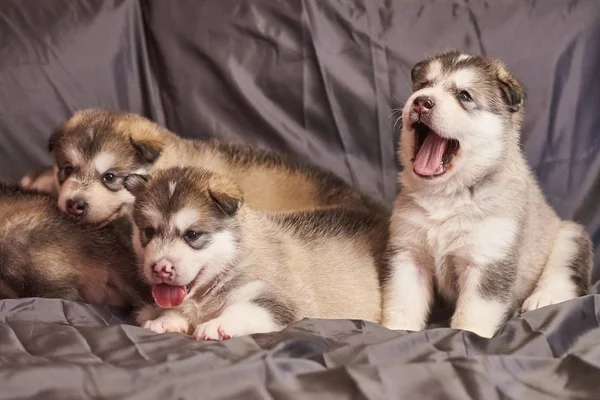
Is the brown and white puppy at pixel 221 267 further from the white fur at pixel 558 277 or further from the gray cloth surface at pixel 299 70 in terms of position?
the gray cloth surface at pixel 299 70

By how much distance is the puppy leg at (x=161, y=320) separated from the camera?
198 centimetres

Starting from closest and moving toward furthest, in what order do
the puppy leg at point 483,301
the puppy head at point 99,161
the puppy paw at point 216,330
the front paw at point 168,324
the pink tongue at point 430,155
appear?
the puppy paw at point 216,330 < the front paw at point 168,324 < the puppy leg at point 483,301 < the pink tongue at point 430,155 < the puppy head at point 99,161

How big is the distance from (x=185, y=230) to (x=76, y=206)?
0.51 metres

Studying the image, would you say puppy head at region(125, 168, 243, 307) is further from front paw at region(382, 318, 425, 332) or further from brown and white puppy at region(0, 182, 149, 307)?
front paw at region(382, 318, 425, 332)

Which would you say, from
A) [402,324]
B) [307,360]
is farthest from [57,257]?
[402,324]

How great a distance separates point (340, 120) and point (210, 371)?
1471 mm

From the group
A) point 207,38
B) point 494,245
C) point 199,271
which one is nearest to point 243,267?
point 199,271

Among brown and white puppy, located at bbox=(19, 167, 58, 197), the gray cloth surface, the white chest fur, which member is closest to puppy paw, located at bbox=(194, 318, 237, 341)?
the white chest fur

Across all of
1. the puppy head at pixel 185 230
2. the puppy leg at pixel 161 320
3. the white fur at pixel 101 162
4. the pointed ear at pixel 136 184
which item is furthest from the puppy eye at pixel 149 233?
the white fur at pixel 101 162

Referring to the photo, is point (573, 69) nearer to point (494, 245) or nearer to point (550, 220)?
point (550, 220)

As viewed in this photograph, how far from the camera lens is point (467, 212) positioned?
85.9 inches

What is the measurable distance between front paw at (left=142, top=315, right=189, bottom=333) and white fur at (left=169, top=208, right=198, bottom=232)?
0.26m

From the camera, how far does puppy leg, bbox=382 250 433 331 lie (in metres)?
2.22

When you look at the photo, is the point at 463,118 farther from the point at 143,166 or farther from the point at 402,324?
the point at 143,166
